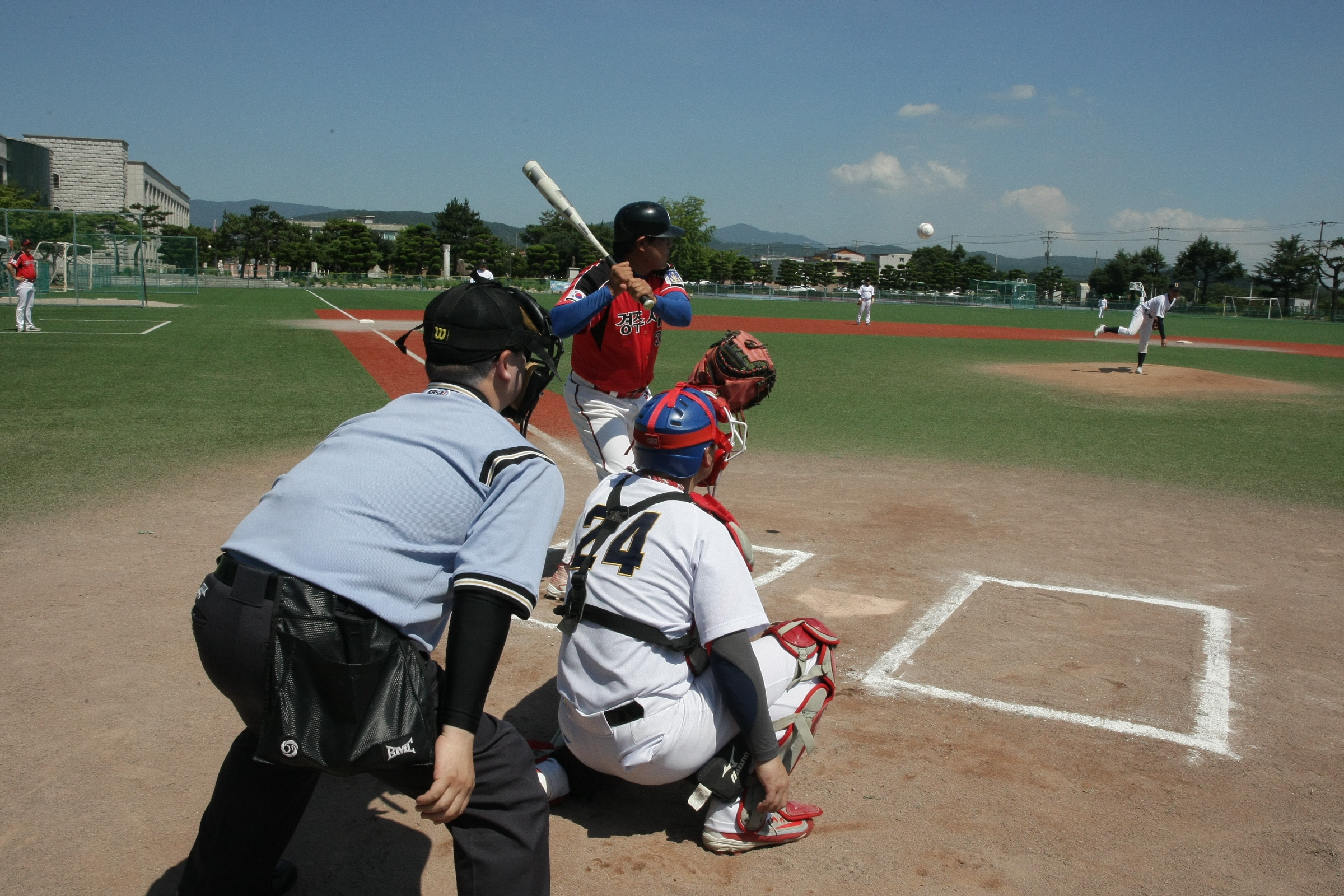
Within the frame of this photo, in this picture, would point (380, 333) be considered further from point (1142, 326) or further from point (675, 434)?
point (675, 434)

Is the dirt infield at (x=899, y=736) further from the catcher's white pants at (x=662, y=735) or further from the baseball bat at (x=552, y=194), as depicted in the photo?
the baseball bat at (x=552, y=194)

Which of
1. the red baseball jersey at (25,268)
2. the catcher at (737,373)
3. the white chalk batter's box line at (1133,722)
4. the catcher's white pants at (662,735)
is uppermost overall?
→ the red baseball jersey at (25,268)

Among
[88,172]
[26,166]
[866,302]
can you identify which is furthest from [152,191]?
[866,302]

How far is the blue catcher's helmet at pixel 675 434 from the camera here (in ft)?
10.2

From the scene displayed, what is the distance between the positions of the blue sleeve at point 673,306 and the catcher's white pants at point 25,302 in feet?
70.5

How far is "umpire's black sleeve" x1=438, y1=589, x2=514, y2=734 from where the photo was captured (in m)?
1.92

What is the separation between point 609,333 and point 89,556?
3.78 m

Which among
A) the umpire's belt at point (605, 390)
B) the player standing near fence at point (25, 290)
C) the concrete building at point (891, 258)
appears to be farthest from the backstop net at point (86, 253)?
the concrete building at point (891, 258)

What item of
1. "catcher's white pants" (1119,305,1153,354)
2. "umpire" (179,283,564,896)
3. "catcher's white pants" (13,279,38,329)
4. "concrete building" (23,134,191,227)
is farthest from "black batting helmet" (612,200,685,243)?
"concrete building" (23,134,191,227)

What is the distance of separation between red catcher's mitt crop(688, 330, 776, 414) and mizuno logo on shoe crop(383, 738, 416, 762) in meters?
2.99

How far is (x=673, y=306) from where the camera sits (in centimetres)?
518

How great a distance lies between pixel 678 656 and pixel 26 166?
98.9 meters

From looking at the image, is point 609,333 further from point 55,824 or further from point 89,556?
point 89,556

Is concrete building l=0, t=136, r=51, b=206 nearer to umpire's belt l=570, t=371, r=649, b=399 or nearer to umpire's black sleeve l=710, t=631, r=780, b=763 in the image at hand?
umpire's belt l=570, t=371, r=649, b=399
